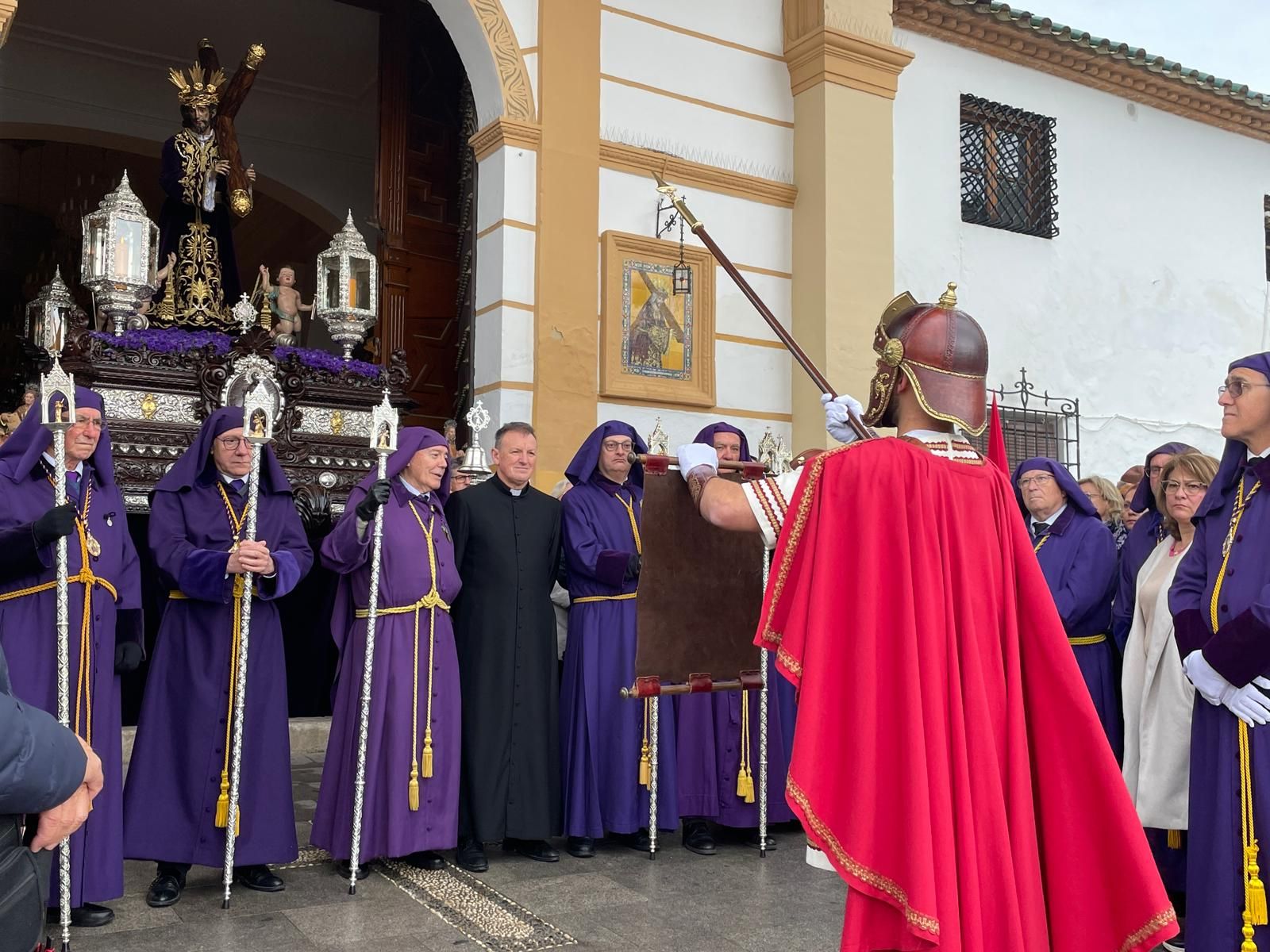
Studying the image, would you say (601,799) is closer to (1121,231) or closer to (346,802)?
(346,802)

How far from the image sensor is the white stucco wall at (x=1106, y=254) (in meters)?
10.1

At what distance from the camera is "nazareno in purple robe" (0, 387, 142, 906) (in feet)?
13.9

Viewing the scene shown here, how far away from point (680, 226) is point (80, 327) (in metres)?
4.05

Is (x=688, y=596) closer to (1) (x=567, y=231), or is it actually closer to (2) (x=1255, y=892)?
(2) (x=1255, y=892)

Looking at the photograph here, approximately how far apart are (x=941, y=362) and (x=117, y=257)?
5945mm

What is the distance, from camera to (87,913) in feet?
14.0

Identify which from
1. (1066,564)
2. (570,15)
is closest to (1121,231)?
(570,15)

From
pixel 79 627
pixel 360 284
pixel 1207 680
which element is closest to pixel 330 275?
pixel 360 284

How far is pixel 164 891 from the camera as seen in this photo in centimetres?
453

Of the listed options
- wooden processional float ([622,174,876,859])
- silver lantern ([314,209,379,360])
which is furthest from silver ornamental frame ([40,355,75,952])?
silver lantern ([314,209,379,360])

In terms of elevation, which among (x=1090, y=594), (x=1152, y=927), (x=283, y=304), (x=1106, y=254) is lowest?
(x=1152, y=927)

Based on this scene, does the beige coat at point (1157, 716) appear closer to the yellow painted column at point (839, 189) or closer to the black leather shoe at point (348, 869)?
the black leather shoe at point (348, 869)

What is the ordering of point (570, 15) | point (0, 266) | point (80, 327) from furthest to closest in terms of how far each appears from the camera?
1. point (0, 266)
2. point (570, 15)
3. point (80, 327)

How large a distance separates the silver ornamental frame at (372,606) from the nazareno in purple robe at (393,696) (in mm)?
74
